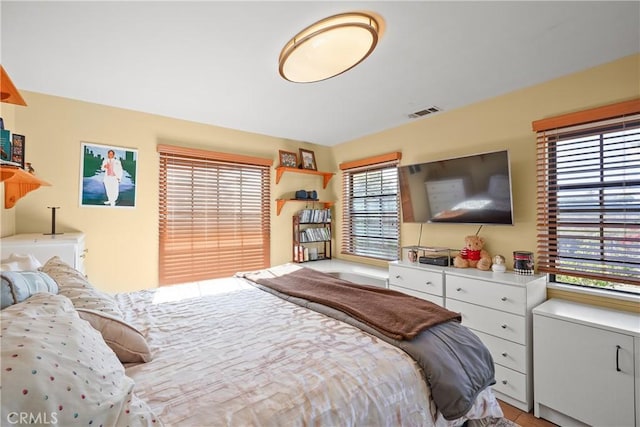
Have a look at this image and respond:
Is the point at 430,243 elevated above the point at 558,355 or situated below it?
above

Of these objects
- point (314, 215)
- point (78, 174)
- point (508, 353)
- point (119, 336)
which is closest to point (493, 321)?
point (508, 353)

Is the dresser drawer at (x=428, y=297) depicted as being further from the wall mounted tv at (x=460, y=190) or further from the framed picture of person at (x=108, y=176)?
the framed picture of person at (x=108, y=176)

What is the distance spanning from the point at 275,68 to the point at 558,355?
2.82 m

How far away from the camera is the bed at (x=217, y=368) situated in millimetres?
673

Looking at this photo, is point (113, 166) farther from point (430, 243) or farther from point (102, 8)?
point (430, 243)

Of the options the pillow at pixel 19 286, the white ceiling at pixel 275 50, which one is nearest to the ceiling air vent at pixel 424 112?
the white ceiling at pixel 275 50

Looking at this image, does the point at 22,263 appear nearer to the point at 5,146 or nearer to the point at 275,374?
the point at 5,146

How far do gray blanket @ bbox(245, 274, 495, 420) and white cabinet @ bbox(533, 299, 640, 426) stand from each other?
843 millimetres

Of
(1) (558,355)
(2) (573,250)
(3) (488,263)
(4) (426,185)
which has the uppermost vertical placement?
(4) (426,185)

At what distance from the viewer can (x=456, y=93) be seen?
98.8 inches

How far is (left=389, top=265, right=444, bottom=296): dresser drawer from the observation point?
256 cm

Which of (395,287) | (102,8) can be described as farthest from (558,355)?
(102,8)

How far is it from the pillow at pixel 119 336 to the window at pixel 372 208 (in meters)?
2.93

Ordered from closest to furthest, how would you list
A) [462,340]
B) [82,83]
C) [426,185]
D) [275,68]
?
[462,340] → [275,68] → [82,83] → [426,185]
